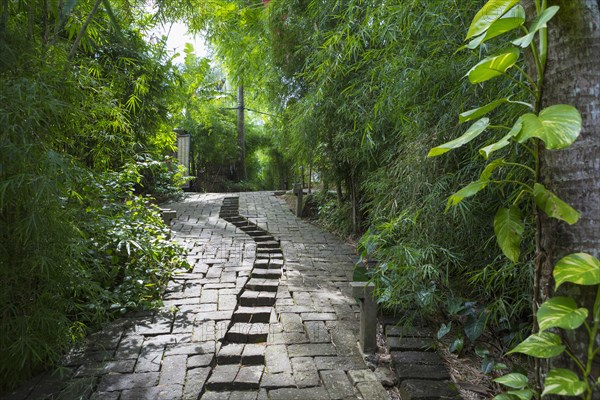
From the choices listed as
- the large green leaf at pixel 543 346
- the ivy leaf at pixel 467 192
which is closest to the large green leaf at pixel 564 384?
the large green leaf at pixel 543 346

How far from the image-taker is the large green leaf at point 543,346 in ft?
3.67

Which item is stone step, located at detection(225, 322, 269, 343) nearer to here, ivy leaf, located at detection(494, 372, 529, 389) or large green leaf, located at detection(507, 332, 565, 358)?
ivy leaf, located at detection(494, 372, 529, 389)

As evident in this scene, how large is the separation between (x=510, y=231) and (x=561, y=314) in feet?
0.91

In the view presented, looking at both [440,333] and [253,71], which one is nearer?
[440,333]

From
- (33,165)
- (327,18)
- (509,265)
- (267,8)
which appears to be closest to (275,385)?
(509,265)

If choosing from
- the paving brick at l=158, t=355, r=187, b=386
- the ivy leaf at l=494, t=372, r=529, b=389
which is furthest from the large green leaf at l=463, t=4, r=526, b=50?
the paving brick at l=158, t=355, r=187, b=386

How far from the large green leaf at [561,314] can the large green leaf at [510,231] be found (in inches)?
6.2

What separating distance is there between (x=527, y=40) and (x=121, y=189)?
342cm

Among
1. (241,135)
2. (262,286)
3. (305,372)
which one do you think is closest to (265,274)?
(262,286)

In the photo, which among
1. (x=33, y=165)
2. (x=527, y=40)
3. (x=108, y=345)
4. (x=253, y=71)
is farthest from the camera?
(x=253, y=71)

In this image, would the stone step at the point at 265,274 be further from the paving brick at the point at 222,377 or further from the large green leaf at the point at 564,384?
the large green leaf at the point at 564,384

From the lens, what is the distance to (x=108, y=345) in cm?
268

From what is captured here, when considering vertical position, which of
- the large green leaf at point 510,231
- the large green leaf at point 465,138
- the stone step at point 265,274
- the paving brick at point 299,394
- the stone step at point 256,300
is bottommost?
the paving brick at point 299,394

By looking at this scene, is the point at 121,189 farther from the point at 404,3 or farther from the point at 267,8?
the point at 267,8
